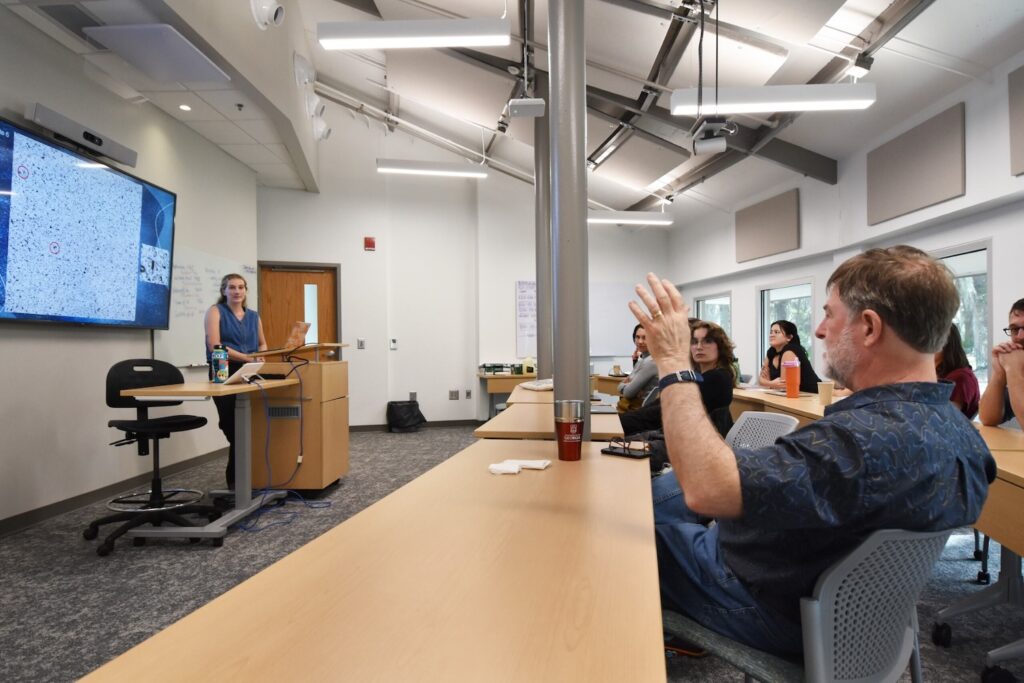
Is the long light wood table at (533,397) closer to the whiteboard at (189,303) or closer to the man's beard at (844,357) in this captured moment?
the man's beard at (844,357)

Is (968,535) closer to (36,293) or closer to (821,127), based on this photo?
(821,127)

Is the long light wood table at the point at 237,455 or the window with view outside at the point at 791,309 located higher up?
the window with view outside at the point at 791,309

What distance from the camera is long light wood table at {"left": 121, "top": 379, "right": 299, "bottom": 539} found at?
2699 millimetres

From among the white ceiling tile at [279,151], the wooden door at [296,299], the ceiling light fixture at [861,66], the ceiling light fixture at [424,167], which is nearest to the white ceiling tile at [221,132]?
the white ceiling tile at [279,151]

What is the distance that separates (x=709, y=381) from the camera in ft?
8.63

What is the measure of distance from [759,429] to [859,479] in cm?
127

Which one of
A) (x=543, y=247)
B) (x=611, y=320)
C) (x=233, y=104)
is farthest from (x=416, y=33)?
(x=611, y=320)

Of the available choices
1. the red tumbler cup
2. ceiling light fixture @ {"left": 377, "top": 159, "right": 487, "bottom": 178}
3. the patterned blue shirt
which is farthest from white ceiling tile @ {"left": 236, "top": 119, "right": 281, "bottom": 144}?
the patterned blue shirt

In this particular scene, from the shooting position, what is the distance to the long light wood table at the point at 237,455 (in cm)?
270

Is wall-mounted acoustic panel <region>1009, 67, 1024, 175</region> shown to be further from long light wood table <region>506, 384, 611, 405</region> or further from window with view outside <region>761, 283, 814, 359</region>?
long light wood table <region>506, 384, 611, 405</region>

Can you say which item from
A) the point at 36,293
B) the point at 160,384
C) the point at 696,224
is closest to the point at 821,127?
the point at 696,224

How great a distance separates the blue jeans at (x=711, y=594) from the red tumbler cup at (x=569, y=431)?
14.1 inches

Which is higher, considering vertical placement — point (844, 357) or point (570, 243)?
point (570, 243)

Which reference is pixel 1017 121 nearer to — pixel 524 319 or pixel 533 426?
pixel 533 426
